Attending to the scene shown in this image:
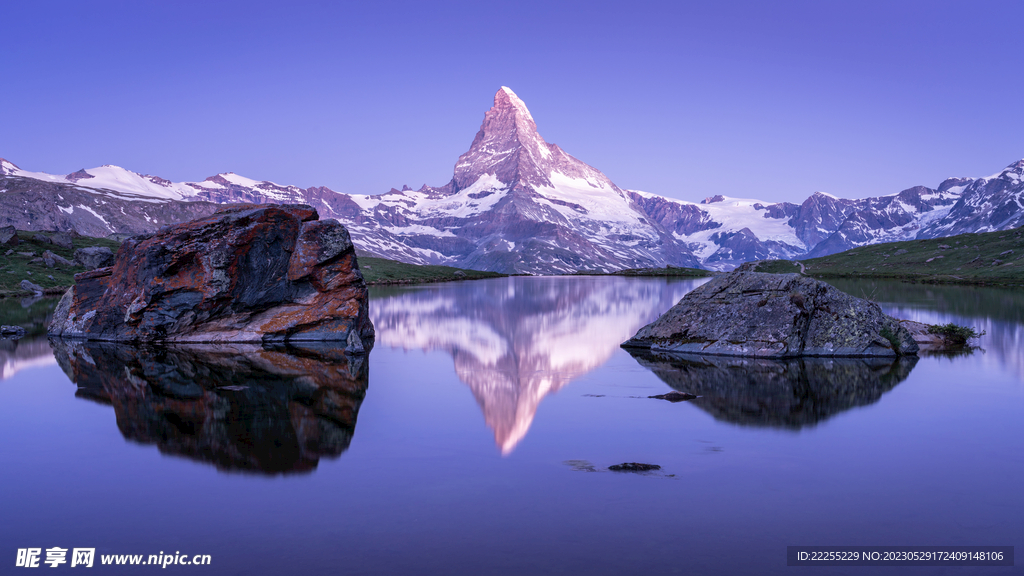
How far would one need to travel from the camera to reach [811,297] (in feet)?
108

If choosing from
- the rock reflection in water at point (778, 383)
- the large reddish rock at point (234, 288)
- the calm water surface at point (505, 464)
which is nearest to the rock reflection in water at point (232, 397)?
the calm water surface at point (505, 464)

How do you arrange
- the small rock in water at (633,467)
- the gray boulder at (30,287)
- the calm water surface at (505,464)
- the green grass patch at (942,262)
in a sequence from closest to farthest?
the calm water surface at (505,464) → the small rock in water at (633,467) → the gray boulder at (30,287) → the green grass patch at (942,262)

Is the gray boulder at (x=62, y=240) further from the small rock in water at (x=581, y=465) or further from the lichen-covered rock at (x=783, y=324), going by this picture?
the small rock in water at (x=581, y=465)

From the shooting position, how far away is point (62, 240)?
116188mm

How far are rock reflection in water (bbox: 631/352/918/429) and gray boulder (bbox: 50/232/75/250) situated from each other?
11638 cm

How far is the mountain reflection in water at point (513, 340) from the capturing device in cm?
2276

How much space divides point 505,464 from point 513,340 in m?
25.5

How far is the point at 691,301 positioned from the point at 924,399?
14.5 m

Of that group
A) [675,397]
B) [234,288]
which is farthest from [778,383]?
[234,288]

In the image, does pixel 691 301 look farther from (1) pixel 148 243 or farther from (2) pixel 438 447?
(1) pixel 148 243

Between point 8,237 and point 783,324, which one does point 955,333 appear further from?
point 8,237

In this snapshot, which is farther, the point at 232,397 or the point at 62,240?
the point at 62,240

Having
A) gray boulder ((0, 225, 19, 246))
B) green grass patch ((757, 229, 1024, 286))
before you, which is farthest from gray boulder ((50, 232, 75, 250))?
green grass patch ((757, 229, 1024, 286))

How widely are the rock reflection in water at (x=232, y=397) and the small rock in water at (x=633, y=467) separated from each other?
6509 mm
